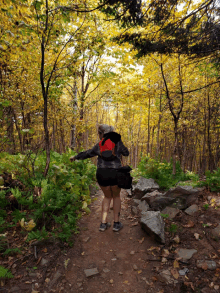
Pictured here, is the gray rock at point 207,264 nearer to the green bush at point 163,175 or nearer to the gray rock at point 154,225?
the gray rock at point 154,225

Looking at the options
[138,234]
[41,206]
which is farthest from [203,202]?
[41,206]

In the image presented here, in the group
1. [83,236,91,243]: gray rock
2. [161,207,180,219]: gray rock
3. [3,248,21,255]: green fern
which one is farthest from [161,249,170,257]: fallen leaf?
[3,248,21,255]: green fern

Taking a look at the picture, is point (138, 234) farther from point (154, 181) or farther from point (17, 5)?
point (17, 5)

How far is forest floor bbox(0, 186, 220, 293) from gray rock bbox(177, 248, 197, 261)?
5 cm

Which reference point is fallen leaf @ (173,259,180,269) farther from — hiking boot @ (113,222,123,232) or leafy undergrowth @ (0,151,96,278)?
leafy undergrowth @ (0,151,96,278)

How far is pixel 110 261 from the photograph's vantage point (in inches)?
116

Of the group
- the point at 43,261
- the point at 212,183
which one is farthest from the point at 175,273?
the point at 212,183

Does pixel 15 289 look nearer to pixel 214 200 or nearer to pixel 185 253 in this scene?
pixel 185 253

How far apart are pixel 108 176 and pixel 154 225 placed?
1.39 m

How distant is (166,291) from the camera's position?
92.3 inches

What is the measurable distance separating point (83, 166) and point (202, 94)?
821cm

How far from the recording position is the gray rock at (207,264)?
8.37ft

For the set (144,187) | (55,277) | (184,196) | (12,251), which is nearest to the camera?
(55,277)

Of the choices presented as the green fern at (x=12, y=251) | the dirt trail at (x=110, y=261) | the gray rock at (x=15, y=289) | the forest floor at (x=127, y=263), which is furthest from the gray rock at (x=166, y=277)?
the green fern at (x=12, y=251)
